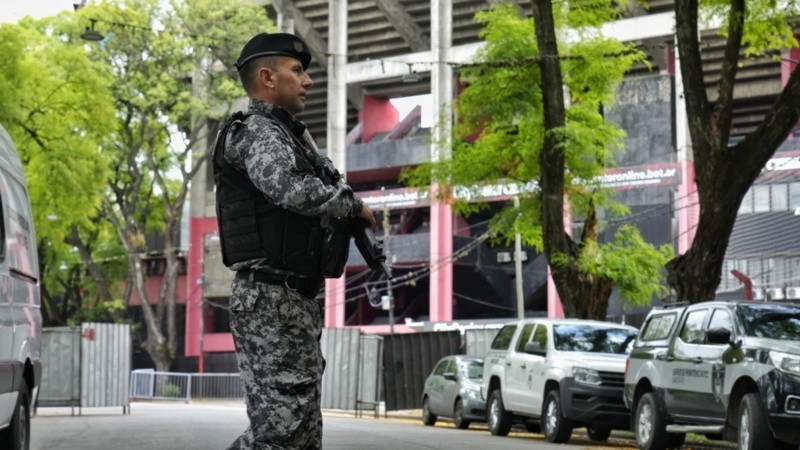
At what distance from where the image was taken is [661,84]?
54.7 metres

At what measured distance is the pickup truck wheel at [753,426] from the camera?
1505 cm

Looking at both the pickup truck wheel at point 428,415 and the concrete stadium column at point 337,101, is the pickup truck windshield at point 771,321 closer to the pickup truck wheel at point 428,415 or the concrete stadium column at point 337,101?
the pickup truck wheel at point 428,415

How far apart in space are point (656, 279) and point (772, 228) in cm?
1830

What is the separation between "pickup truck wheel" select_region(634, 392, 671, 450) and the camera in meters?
18.0

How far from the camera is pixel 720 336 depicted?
1617 centimetres

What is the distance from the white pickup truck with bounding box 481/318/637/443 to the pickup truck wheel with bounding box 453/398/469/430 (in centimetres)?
288

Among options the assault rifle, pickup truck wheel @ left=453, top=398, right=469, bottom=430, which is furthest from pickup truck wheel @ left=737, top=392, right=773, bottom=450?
pickup truck wheel @ left=453, top=398, right=469, bottom=430

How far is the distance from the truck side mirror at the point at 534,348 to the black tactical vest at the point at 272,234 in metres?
17.2

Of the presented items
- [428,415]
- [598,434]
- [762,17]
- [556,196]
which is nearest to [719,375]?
[762,17]

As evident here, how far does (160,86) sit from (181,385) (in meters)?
10.9

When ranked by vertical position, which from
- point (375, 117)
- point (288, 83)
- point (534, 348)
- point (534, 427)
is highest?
point (375, 117)

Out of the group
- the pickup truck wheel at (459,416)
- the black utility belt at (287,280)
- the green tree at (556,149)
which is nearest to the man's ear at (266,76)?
the black utility belt at (287,280)

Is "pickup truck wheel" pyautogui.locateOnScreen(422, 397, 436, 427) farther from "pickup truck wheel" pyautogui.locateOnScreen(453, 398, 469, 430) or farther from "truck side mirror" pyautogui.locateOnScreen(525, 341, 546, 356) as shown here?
"truck side mirror" pyautogui.locateOnScreen(525, 341, 546, 356)

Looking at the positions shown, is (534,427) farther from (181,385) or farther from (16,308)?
(181,385)
